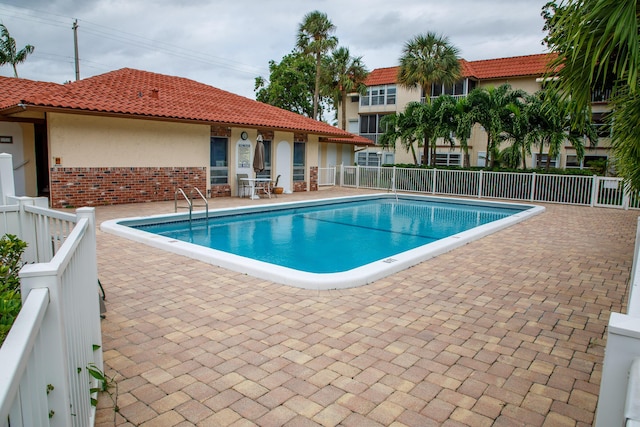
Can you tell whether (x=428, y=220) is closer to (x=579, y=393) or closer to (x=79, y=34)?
(x=579, y=393)

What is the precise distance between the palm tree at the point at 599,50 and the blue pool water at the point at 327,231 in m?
4.07

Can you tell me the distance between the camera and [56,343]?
1.62m

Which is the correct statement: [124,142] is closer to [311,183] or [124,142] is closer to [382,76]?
[311,183]

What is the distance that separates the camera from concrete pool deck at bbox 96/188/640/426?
2.83 metres

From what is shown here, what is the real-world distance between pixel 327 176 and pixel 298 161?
3684mm

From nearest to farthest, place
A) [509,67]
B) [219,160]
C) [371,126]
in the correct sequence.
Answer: [219,160] → [509,67] → [371,126]

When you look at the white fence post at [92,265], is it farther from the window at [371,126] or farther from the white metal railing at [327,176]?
the window at [371,126]

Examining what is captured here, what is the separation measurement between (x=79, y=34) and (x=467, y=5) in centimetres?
2751

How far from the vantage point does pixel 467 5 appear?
Result: 14.1 metres

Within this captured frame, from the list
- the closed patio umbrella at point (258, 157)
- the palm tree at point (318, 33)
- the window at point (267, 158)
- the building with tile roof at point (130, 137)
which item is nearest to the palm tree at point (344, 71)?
the palm tree at point (318, 33)

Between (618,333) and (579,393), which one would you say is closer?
(618,333)

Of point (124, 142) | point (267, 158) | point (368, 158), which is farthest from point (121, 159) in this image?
point (368, 158)

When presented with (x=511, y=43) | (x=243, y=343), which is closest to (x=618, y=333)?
(x=243, y=343)

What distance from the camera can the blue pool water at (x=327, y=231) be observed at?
8500mm
